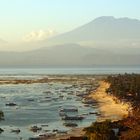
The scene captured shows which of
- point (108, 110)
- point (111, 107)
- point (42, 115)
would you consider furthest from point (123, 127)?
point (111, 107)

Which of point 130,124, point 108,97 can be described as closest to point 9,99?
point 108,97

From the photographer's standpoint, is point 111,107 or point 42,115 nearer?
point 42,115

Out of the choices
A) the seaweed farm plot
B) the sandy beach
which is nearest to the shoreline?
the sandy beach

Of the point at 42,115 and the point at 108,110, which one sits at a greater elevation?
the point at 108,110

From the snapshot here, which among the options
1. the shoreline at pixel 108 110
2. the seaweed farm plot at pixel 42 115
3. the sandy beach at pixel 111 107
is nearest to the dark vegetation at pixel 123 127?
the sandy beach at pixel 111 107

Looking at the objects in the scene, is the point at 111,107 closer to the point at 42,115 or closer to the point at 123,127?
the point at 42,115

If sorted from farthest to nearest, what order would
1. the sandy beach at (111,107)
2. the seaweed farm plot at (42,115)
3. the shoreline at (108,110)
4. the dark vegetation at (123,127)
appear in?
the sandy beach at (111,107) < the seaweed farm plot at (42,115) < the shoreline at (108,110) < the dark vegetation at (123,127)

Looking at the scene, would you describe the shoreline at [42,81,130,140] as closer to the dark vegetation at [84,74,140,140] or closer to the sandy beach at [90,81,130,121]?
the sandy beach at [90,81,130,121]

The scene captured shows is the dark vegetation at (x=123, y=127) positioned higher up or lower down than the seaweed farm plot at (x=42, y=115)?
higher up

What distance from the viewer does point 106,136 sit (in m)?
44.1

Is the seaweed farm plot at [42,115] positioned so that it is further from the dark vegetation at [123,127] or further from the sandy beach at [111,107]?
the dark vegetation at [123,127]

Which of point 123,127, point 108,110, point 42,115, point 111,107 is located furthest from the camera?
point 111,107

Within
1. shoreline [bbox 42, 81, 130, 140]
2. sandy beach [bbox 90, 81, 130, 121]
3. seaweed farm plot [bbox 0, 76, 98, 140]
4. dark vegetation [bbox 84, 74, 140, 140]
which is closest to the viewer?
dark vegetation [bbox 84, 74, 140, 140]

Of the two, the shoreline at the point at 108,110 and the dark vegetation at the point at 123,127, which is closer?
the dark vegetation at the point at 123,127
